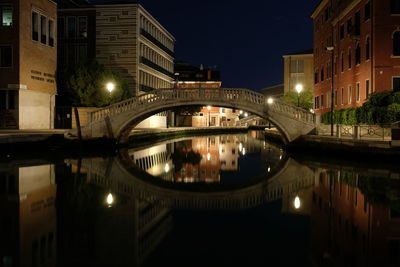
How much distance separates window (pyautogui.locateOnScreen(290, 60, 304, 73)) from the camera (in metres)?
57.7

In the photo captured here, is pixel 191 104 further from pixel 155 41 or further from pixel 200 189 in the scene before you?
pixel 155 41

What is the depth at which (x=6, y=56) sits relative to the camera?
98.3 feet

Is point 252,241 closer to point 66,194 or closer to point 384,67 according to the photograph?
point 66,194

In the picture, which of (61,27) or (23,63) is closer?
(23,63)

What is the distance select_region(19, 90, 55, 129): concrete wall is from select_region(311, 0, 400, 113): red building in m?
19.8

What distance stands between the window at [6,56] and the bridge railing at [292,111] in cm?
1731

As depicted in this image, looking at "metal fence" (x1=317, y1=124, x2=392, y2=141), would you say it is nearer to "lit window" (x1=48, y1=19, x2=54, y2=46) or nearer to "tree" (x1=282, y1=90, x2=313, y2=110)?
"tree" (x1=282, y1=90, x2=313, y2=110)

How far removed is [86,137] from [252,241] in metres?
20.3

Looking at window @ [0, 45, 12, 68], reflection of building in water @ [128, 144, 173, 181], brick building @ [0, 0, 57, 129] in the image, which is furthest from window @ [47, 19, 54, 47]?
reflection of building in water @ [128, 144, 173, 181]

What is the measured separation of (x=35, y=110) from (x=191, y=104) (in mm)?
11992

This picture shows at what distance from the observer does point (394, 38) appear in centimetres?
2614

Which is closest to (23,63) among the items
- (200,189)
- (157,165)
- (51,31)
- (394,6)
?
(51,31)

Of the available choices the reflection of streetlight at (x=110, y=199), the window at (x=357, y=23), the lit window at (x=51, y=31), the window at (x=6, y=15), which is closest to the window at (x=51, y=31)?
the lit window at (x=51, y=31)

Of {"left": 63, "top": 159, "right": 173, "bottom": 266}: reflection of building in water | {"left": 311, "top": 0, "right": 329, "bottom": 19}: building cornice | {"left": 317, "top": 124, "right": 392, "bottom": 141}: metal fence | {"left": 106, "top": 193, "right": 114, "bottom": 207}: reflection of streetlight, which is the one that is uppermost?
{"left": 311, "top": 0, "right": 329, "bottom": 19}: building cornice
